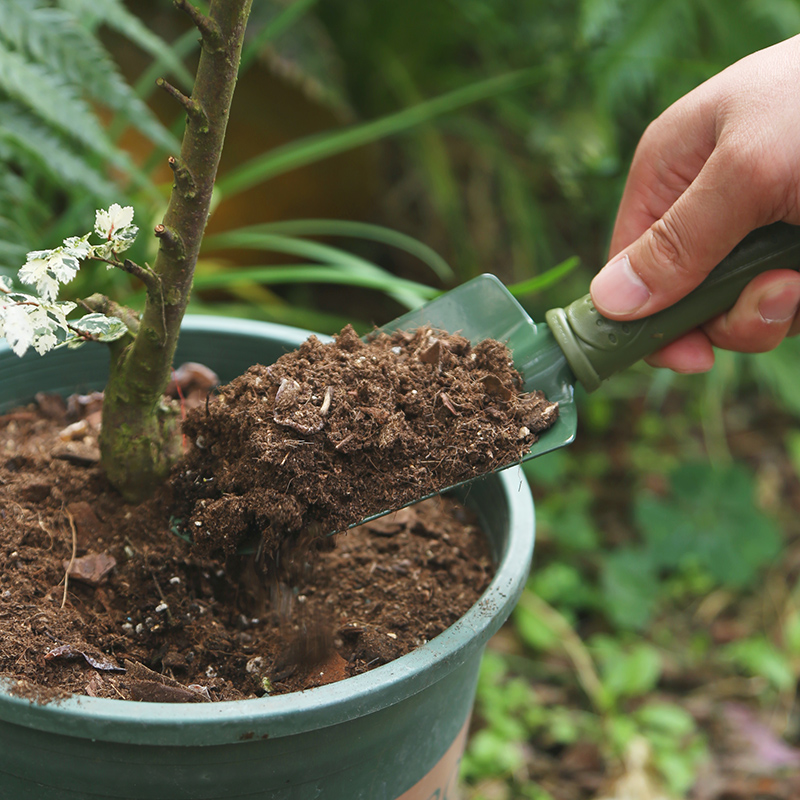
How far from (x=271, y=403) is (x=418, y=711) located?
0.32 metres

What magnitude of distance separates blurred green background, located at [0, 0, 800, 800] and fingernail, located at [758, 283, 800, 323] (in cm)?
24

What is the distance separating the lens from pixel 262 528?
723mm

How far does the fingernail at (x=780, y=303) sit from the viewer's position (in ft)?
2.83

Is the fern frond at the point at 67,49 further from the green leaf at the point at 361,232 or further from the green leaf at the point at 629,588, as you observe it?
the green leaf at the point at 629,588

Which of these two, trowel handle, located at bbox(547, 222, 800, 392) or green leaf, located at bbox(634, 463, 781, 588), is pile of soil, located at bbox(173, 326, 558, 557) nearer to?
trowel handle, located at bbox(547, 222, 800, 392)

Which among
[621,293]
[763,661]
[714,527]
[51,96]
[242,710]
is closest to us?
[242,710]

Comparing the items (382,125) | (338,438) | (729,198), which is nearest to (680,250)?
(729,198)

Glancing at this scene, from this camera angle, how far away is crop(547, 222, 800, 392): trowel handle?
804 mm

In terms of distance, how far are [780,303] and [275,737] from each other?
0.73m

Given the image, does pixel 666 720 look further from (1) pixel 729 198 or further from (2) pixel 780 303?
(1) pixel 729 198

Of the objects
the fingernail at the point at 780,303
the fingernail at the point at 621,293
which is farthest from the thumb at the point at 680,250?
the fingernail at the point at 780,303

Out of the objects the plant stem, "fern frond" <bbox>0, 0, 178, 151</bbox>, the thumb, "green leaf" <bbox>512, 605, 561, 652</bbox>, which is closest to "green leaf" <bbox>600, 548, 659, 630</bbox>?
"green leaf" <bbox>512, 605, 561, 652</bbox>

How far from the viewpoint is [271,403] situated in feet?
2.32

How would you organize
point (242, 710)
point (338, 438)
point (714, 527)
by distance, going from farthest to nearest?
point (714, 527) < point (338, 438) < point (242, 710)
